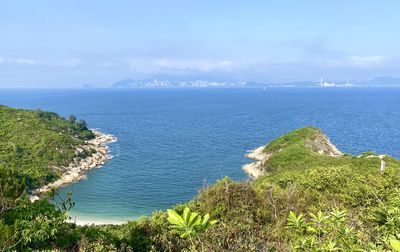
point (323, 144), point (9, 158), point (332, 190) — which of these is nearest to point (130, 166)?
point (9, 158)

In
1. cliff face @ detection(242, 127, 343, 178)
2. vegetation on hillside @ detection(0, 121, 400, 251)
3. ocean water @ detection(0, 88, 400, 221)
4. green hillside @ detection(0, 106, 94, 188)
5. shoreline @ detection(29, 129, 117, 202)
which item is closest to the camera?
vegetation on hillside @ detection(0, 121, 400, 251)

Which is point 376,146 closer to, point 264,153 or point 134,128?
point 264,153

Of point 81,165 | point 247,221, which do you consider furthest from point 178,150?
point 247,221

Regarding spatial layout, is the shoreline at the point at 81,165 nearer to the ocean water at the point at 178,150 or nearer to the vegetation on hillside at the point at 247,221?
the ocean water at the point at 178,150

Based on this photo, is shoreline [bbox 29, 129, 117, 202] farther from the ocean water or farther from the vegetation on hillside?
the vegetation on hillside

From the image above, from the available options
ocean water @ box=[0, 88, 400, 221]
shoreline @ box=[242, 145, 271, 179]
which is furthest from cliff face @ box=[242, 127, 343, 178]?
ocean water @ box=[0, 88, 400, 221]

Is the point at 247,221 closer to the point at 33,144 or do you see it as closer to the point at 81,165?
the point at 81,165
